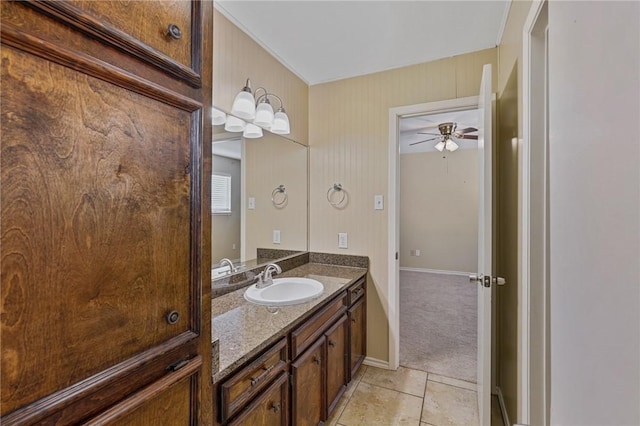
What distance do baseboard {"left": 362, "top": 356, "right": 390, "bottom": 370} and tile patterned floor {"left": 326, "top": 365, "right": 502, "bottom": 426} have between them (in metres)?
0.04

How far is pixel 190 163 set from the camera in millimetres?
746

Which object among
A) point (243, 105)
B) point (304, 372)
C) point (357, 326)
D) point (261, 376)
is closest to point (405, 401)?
point (357, 326)

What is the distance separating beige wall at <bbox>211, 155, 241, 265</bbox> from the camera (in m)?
1.83

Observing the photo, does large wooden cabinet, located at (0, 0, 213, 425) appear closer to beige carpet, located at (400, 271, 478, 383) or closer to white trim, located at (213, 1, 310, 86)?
white trim, located at (213, 1, 310, 86)

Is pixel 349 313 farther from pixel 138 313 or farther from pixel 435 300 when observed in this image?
pixel 435 300

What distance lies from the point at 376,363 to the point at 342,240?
1.07m

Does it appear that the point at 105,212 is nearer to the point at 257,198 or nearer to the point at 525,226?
the point at 525,226

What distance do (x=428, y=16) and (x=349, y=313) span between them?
200 centimetres

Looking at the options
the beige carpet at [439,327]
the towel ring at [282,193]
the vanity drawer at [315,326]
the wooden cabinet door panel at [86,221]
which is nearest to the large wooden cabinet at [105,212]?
the wooden cabinet door panel at [86,221]

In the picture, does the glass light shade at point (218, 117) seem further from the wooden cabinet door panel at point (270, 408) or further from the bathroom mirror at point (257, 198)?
the wooden cabinet door panel at point (270, 408)

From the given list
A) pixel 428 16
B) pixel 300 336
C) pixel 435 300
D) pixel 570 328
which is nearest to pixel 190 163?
pixel 570 328

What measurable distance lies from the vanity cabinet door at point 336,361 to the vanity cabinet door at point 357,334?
0.10m

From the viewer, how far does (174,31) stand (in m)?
0.70

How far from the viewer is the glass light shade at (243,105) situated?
1.83 meters
